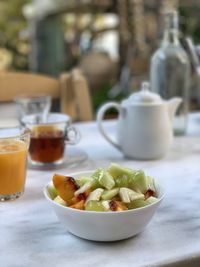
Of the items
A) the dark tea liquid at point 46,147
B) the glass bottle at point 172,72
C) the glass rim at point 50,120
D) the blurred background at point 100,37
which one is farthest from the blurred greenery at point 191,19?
the dark tea liquid at point 46,147

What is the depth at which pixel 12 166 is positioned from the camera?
0.78 meters

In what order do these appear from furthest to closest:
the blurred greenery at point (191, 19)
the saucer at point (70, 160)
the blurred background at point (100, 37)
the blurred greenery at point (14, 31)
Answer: the blurred greenery at point (14, 31) → the blurred greenery at point (191, 19) → the blurred background at point (100, 37) → the saucer at point (70, 160)

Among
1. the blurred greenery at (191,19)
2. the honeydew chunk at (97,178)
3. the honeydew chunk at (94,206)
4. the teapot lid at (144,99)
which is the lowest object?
the honeydew chunk at (94,206)

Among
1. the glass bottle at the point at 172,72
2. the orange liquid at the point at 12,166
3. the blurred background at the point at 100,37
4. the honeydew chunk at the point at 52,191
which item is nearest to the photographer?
the honeydew chunk at the point at 52,191

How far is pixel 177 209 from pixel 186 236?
0.10 meters

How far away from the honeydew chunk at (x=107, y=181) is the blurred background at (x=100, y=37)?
2.09m

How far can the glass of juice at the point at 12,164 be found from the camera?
77cm

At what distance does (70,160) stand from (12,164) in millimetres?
245

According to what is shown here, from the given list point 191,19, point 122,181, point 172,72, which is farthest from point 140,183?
point 191,19

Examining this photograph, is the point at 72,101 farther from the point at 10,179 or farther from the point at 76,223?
the point at 76,223

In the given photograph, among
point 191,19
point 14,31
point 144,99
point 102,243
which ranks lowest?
point 102,243

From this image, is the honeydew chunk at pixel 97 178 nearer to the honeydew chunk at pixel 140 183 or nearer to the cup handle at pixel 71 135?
the honeydew chunk at pixel 140 183

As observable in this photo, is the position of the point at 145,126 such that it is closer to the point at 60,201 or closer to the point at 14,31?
the point at 60,201

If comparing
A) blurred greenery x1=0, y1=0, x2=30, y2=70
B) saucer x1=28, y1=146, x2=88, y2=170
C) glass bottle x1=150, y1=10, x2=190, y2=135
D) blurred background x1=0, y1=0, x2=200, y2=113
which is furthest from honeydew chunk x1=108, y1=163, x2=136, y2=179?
blurred greenery x1=0, y1=0, x2=30, y2=70
